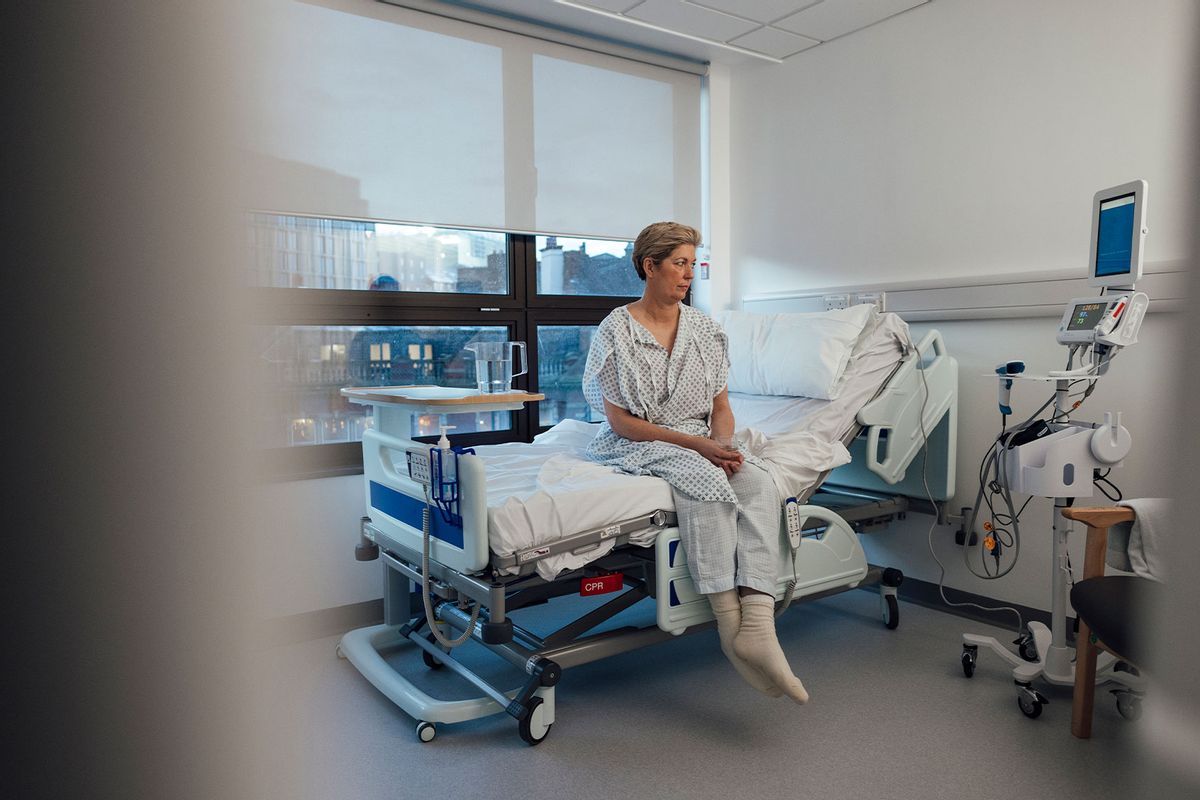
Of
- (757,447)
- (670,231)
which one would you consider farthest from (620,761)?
(670,231)

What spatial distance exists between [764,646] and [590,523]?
1.92ft

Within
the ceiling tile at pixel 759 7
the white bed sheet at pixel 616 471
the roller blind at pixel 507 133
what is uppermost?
the ceiling tile at pixel 759 7

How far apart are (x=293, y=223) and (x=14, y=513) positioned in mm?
125

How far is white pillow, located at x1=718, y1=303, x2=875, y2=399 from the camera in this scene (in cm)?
302

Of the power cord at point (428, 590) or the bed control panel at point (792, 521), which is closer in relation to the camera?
the power cord at point (428, 590)

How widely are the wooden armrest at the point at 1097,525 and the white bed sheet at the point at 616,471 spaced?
0.71 meters

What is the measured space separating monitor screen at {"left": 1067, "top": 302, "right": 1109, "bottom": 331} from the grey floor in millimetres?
1049

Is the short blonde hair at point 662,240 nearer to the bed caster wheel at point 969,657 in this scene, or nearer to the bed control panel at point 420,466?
the bed control panel at point 420,466

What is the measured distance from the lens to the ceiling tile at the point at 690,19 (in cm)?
337

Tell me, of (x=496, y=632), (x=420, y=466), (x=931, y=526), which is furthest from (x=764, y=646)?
(x=931, y=526)

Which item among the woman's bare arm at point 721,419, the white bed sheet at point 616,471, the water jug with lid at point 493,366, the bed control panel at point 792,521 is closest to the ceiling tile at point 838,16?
the white bed sheet at point 616,471

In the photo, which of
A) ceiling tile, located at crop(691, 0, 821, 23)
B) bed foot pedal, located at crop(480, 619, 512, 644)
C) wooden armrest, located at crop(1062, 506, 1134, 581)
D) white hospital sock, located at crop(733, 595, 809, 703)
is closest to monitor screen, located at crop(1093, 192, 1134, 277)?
wooden armrest, located at crop(1062, 506, 1134, 581)

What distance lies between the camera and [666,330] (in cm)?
280

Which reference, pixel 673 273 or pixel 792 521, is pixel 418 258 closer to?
pixel 673 273
